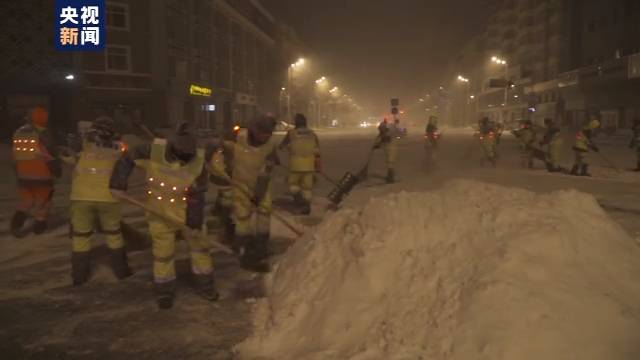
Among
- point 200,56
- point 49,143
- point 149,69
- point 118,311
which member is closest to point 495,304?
point 118,311

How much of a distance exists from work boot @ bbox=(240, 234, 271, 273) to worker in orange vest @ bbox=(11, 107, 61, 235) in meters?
3.26

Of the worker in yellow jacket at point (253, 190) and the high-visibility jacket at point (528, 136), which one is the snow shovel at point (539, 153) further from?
the worker in yellow jacket at point (253, 190)

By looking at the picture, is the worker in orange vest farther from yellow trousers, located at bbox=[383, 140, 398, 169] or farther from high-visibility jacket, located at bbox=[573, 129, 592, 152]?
high-visibility jacket, located at bbox=[573, 129, 592, 152]

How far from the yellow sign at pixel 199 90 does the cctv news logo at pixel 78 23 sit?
1636 cm

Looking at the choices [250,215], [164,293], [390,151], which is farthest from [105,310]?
[390,151]

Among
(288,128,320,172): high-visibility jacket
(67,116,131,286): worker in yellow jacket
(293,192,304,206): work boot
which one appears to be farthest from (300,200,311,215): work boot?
(67,116,131,286): worker in yellow jacket

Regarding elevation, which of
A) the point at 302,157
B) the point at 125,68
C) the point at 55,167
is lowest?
the point at 55,167

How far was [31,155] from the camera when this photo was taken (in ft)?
27.3

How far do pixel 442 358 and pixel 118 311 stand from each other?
10.3 feet

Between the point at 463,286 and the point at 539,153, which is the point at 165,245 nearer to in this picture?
the point at 463,286

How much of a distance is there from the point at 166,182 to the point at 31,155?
3.90 m

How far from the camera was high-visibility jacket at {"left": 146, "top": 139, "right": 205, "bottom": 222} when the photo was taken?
542cm

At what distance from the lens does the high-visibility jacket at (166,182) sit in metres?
5.42

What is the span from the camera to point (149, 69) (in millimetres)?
40781
